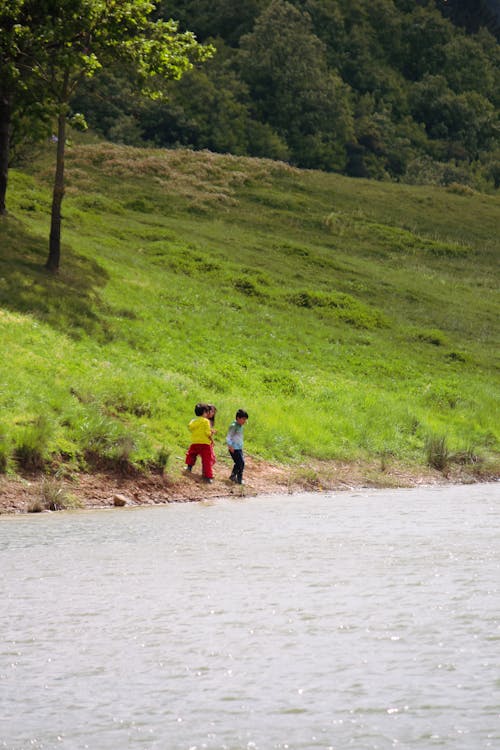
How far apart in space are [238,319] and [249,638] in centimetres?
2801

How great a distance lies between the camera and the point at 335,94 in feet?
365

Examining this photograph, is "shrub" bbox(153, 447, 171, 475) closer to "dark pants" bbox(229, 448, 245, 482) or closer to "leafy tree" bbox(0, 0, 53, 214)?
"dark pants" bbox(229, 448, 245, 482)

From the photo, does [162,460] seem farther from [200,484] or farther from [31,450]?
[31,450]

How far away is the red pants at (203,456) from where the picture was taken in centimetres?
1980

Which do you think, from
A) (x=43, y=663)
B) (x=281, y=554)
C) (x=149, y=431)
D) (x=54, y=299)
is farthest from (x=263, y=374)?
(x=43, y=663)

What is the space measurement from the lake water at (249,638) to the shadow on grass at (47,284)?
13693 mm

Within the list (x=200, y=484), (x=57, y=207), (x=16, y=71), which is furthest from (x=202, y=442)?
(x=16, y=71)

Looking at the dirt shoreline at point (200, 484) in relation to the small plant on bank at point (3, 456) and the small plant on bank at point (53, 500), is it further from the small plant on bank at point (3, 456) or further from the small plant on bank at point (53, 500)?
the small plant on bank at point (3, 456)

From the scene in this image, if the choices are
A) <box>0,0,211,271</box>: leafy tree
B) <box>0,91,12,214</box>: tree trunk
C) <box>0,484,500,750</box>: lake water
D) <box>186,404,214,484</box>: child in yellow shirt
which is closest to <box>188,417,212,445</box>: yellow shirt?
<box>186,404,214,484</box>: child in yellow shirt

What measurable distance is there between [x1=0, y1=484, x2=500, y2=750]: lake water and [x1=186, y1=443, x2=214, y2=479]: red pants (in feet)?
17.0

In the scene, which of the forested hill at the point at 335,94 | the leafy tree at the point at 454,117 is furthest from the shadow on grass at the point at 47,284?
the leafy tree at the point at 454,117

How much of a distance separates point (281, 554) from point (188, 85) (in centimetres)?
9842

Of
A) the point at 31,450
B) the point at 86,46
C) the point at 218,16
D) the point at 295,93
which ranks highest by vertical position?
the point at 218,16

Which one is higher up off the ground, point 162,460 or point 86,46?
point 86,46
